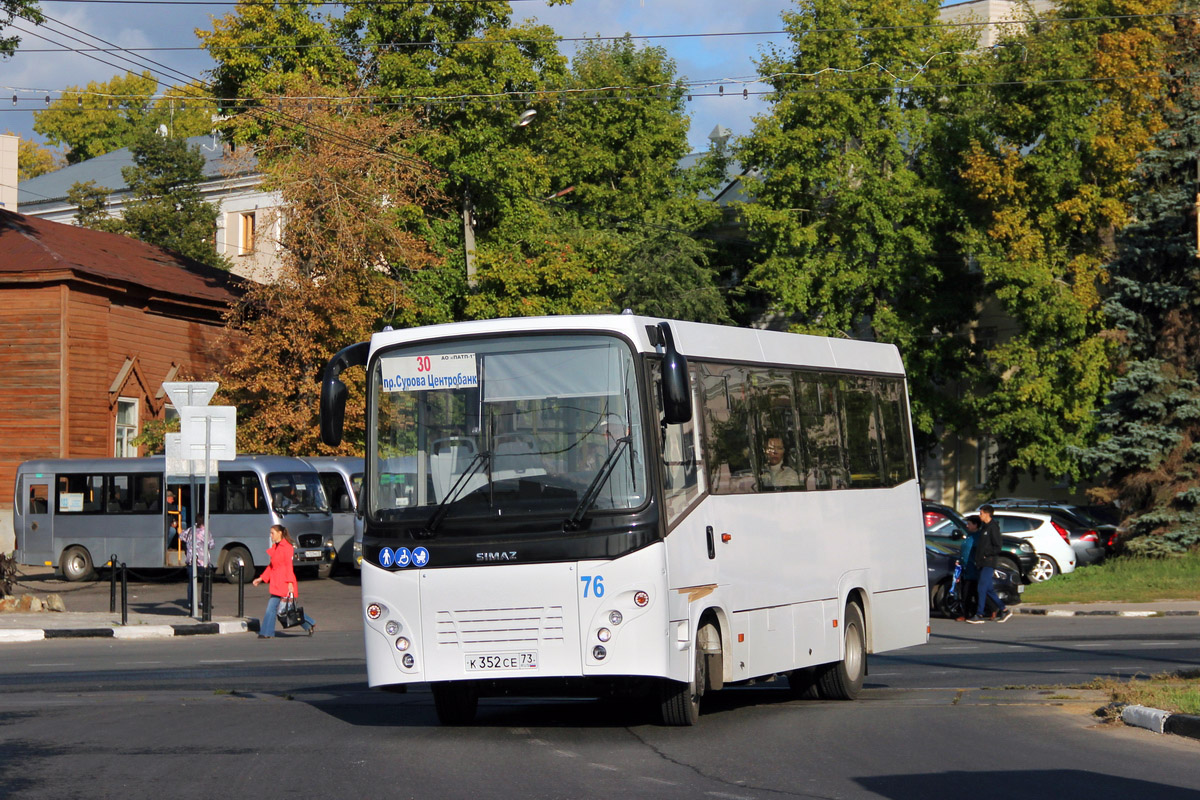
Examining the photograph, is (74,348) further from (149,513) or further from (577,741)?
(577,741)

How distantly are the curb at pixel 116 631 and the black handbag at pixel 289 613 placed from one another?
1.77 meters

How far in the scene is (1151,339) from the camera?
113ft

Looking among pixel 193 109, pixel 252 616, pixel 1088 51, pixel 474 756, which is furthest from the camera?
→ pixel 193 109

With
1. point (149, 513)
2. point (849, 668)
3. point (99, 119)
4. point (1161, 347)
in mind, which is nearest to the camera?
point (849, 668)

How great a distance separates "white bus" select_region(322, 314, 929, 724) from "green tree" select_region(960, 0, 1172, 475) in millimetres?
33269

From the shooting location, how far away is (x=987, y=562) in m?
24.2

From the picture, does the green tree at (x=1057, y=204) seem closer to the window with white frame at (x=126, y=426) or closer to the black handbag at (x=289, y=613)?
the window with white frame at (x=126, y=426)

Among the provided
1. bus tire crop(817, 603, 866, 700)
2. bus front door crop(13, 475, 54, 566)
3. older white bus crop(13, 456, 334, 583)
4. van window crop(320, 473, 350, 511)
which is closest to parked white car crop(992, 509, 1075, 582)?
van window crop(320, 473, 350, 511)

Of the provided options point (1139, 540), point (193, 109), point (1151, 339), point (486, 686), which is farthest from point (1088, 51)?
point (193, 109)

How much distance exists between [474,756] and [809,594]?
13.1 feet

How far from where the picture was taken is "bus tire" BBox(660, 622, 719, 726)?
10.9 meters

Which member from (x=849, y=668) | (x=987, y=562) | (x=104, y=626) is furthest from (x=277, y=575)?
(x=849, y=668)

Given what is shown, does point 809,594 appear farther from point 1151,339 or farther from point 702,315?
point 702,315

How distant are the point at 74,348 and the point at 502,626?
3321 cm
